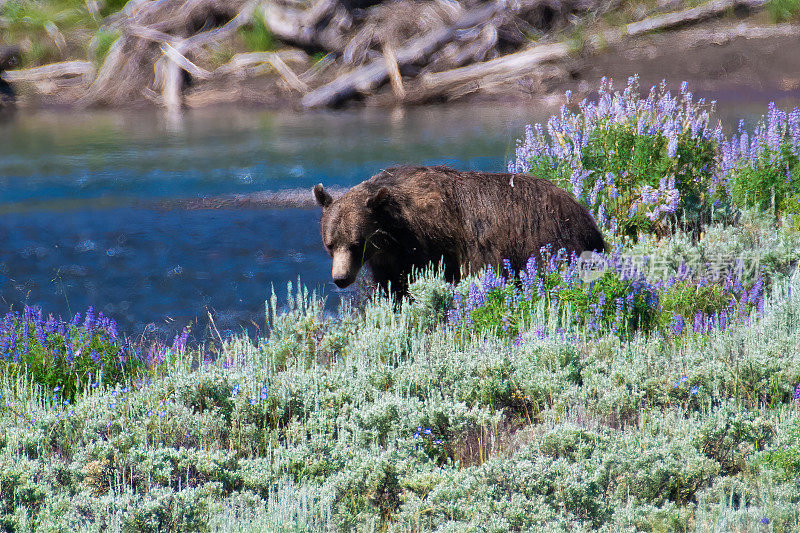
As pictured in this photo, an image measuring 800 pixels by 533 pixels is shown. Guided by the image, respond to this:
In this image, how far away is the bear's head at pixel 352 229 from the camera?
19.4 ft

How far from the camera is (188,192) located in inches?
404

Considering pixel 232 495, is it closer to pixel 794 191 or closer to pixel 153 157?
pixel 794 191

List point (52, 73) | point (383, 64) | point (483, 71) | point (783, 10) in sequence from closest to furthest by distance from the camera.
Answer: point (483, 71) < point (383, 64) < point (783, 10) < point (52, 73)

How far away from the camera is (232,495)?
355 centimetres

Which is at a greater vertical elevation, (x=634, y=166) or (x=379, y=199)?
(x=634, y=166)

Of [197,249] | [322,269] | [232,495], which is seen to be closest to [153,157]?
[197,249]

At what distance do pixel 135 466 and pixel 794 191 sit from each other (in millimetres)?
5732

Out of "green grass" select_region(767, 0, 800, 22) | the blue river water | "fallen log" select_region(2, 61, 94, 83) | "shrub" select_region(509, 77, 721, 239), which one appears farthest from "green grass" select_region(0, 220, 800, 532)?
"fallen log" select_region(2, 61, 94, 83)

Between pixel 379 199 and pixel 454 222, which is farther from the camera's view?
pixel 454 222

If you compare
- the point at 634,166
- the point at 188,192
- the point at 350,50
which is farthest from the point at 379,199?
the point at 350,50

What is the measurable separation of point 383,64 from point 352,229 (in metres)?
8.89

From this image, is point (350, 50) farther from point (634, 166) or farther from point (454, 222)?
point (454, 222)

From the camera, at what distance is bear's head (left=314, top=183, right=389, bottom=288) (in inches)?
232

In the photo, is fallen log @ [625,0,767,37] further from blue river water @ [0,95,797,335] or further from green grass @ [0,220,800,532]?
green grass @ [0,220,800,532]
